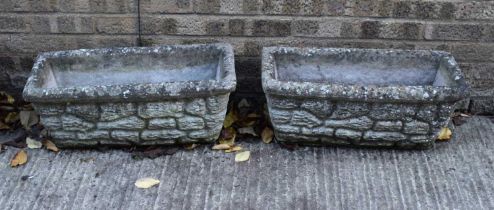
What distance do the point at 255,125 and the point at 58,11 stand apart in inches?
→ 56.4

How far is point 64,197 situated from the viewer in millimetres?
2949

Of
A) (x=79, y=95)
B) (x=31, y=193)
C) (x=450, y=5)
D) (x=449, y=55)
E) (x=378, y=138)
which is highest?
(x=450, y=5)

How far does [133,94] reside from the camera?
9.71 ft

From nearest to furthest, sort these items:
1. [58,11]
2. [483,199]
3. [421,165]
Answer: [483,199] < [421,165] < [58,11]

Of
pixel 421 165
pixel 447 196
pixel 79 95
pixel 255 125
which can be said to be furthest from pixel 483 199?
pixel 79 95

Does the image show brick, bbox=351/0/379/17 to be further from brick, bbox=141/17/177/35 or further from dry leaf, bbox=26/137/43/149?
dry leaf, bbox=26/137/43/149

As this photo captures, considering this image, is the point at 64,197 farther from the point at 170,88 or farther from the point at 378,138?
the point at 378,138

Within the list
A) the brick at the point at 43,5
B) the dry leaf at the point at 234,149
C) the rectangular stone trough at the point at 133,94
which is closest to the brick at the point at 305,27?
the rectangular stone trough at the point at 133,94

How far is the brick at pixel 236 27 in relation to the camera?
3406 mm

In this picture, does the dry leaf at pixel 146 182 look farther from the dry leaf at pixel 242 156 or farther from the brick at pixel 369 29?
the brick at pixel 369 29

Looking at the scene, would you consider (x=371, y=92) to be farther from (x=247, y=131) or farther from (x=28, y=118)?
(x=28, y=118)

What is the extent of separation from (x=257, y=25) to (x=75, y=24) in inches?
45.3

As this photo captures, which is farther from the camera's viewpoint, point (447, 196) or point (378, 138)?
point (378, 138)

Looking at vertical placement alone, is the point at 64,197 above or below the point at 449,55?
below
